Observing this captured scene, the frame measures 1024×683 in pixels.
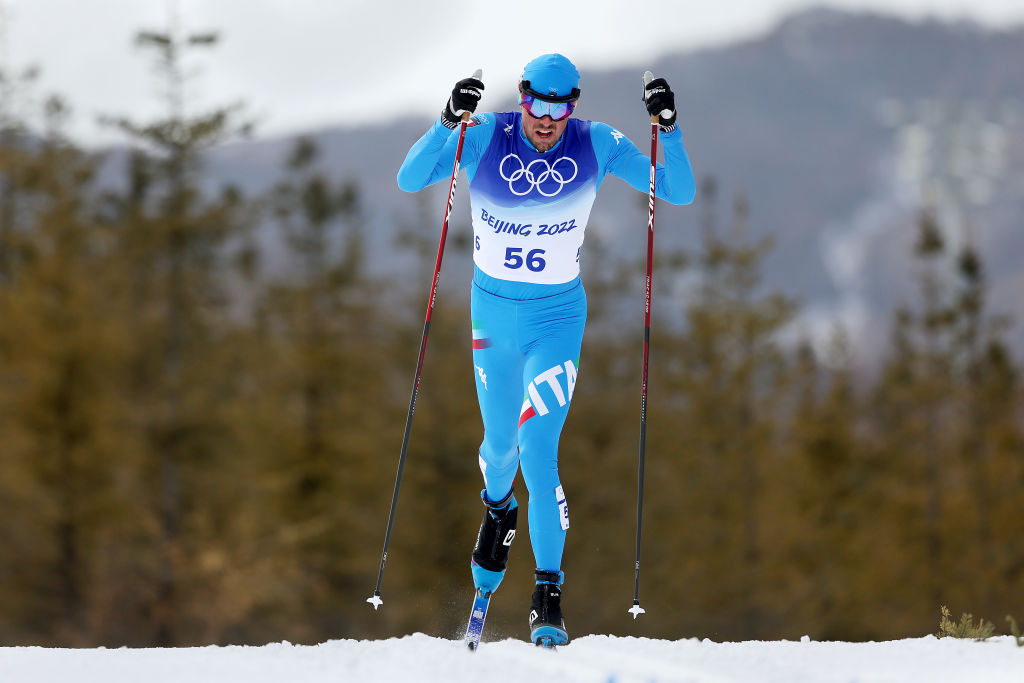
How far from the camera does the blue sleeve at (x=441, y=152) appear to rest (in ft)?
19.0

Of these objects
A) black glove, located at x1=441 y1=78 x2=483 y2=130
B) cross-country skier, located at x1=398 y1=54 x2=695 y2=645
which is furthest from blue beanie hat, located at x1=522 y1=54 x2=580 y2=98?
black glove, located at x1=441 y1=78 x2=483 y2=130

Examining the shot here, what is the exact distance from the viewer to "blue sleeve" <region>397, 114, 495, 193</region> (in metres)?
5.79

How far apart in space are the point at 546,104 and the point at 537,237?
77 cm

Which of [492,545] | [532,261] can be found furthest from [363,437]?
[532,261]

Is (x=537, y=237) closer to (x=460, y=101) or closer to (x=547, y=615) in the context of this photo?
(x=460, y=101)

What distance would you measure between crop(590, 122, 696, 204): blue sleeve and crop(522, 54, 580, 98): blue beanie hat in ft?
1.24

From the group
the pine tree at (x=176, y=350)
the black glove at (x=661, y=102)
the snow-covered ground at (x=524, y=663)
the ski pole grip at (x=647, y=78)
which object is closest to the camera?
the snow-covered ground at (x=524, y=663)

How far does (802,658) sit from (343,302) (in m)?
28.3

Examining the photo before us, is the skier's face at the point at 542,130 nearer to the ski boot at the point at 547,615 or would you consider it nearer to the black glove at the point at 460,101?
the black glove at the point at 460,101

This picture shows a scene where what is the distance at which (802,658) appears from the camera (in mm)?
6133

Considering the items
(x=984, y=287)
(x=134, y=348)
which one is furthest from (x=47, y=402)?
(x=984, y=287)

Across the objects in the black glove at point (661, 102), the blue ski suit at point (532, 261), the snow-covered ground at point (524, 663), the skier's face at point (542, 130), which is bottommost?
the snow-covered ground at point (524, 663)

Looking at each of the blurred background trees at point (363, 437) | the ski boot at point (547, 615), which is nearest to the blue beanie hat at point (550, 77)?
the ski boot at point (547, 615)

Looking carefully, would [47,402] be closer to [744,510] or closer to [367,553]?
[367,553]
